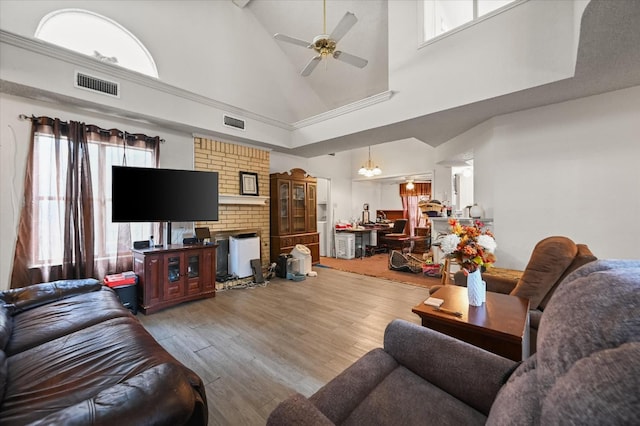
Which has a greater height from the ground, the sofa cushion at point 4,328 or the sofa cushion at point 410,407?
the sofa cushion at point 4,328

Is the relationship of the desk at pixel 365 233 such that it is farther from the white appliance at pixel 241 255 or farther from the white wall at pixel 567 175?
the white wall at pixel 567 175

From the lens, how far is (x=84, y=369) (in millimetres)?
1212

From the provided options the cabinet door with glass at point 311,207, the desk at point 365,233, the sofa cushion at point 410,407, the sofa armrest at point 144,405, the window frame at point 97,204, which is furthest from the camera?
the desk at point 365,233

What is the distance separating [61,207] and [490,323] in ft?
14.0

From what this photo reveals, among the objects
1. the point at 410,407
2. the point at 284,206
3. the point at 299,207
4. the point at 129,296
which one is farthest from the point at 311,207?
the point at 410,407

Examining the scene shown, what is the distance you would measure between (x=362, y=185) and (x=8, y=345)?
7721 millimetres

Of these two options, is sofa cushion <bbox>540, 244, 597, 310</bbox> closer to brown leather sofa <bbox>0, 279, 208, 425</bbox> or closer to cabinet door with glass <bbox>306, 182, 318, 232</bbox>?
brown leather sofa <bbox>0, 279, 208, 425</bbox>

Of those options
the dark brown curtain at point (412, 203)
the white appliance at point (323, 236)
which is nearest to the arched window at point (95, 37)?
the white appliance at point (323, 236)

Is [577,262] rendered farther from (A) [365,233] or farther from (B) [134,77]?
(A) [365,233]

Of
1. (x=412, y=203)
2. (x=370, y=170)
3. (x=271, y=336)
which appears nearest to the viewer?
(x=271, y=336)

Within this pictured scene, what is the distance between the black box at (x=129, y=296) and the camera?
3.00 meters

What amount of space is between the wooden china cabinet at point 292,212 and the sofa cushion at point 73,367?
Result: 3579mm

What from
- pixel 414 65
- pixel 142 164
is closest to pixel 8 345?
pixel 142 164

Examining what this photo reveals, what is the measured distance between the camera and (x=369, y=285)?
14.0 feet
